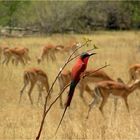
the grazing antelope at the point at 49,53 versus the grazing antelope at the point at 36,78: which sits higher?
the grazing antelope at the point at 49,53

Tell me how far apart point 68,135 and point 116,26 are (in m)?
34.5

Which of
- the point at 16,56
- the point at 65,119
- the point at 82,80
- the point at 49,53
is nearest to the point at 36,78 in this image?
the point at 82,80

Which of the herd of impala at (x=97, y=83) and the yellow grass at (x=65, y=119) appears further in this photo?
the herd of impala at (x=97, y=83)

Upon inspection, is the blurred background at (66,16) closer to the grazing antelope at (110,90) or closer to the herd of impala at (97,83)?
the herd of impala at (97,83)

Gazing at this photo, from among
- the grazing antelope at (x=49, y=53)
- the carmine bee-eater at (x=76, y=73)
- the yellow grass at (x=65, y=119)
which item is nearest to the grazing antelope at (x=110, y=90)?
the yellow grass at (x=65, y=119)

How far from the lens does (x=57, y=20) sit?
3812cm

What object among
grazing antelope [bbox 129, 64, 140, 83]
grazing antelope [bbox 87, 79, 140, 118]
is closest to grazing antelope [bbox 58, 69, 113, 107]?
grazing antelope [bbox 87, 79, 140, 118]

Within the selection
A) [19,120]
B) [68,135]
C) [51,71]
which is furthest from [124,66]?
[68,135]

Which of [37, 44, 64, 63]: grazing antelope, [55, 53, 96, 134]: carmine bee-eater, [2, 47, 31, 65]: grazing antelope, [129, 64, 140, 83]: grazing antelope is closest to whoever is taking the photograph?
[55, 53, 96, 134]: carmine bee-eater

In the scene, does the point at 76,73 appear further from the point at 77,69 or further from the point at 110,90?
the point at 110,90

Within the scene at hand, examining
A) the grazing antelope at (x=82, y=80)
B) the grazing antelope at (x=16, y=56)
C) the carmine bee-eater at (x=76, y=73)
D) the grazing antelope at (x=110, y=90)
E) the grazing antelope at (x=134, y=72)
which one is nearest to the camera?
the carmine bee-eater at (x=76, y=73)

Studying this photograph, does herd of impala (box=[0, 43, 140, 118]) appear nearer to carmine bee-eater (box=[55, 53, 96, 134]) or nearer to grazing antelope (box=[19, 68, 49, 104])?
grazing antelope (box=[19, 68, 49, 104])

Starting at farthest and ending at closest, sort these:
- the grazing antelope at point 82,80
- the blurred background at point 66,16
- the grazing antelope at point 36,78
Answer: the blurred background at point 66,16
the grazing antelope at point 36,78
the grazing antelope at point 82,80

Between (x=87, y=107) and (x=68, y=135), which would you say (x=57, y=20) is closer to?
(x=87, y=107)
